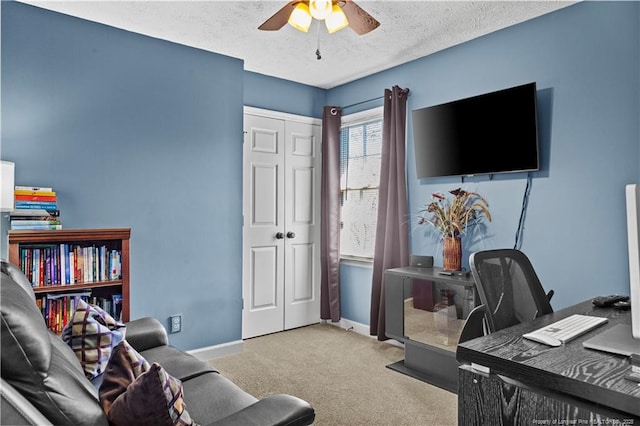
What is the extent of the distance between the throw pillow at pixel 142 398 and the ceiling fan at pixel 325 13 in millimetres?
1844

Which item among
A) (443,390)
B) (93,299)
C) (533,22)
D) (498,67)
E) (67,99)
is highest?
→ (533,22)

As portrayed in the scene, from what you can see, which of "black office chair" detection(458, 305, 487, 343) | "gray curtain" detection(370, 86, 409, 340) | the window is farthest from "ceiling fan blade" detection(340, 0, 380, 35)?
the window

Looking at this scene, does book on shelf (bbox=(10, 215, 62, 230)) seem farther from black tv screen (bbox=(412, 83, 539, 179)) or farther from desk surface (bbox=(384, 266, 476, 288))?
black tv screen (bbox=(412, 83, 539, 179))

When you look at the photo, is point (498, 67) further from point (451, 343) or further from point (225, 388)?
point (225, 388)

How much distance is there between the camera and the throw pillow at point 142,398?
1.18 meters

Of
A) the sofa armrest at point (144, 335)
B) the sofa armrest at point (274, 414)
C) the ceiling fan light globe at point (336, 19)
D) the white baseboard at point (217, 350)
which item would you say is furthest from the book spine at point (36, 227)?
the ceiling fan light globe at point (336, 19)

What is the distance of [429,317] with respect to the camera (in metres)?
3.18

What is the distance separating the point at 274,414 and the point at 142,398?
417mm

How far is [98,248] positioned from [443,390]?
8.34 ft

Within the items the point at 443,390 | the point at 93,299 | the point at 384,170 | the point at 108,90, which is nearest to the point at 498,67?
the point at 384,170

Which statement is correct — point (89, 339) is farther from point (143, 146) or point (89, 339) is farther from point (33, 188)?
point (143, 146)

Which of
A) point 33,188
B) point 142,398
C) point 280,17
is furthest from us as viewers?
point 33,188

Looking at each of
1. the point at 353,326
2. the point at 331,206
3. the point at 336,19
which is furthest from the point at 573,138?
the point at 353,326

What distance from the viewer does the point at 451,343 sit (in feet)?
9.85
